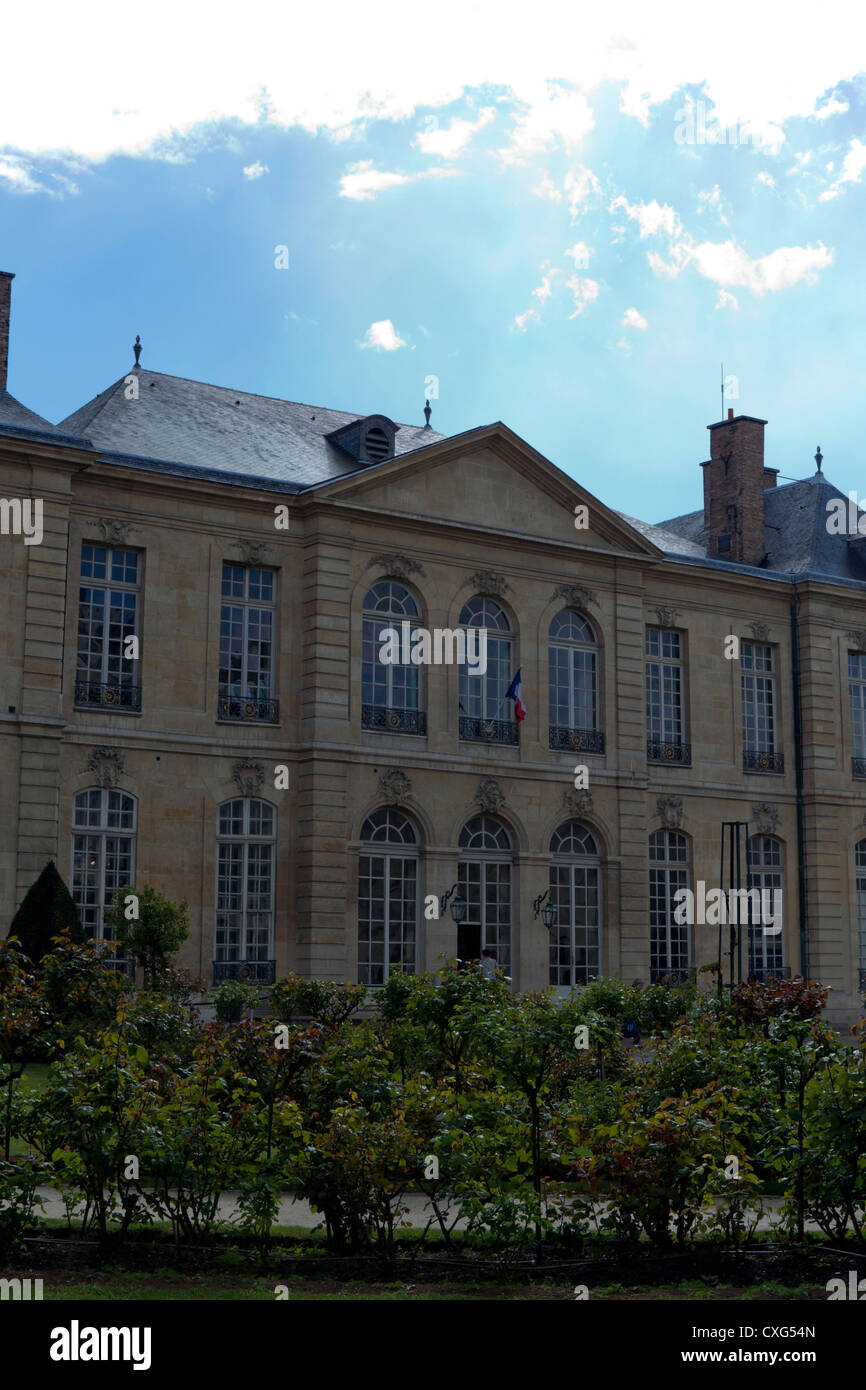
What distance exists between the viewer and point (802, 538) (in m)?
35.5

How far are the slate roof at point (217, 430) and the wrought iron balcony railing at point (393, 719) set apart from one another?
4.19 m

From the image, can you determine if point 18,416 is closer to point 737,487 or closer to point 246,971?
point 246,971

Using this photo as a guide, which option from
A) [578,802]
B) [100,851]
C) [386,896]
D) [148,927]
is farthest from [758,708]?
[148,927]

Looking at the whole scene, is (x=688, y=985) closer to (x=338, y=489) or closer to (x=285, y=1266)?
(x=338, y=489)

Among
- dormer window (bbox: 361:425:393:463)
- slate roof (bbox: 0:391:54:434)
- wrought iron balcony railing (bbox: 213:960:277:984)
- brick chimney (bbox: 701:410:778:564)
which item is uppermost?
brick chimney (bbox: 701:410:778:564)

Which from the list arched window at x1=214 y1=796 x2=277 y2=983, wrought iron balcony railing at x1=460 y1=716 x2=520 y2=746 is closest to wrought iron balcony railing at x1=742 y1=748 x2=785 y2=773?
wrought iron balcony railing at x1=460 y1=716 x2=520 y2=746

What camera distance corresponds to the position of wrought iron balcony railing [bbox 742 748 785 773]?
108 ft

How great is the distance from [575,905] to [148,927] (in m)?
9.67

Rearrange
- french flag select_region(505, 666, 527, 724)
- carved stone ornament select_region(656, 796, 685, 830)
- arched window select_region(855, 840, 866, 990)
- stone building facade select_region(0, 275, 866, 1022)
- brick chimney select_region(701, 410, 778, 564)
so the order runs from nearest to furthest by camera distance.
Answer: stone building facade select_region(0, 275, 866, 1022), french flag select_region(505, 666, 527, 724), carved stone ornament select_region(656, 796, 685, 830), arched window select_region(855, 840, 866, 990), brick chimney select_region(701, 410, 778, 564)

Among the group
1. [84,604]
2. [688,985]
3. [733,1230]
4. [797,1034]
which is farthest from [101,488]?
[733,1230]

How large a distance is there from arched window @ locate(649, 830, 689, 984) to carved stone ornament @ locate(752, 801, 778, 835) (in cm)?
215

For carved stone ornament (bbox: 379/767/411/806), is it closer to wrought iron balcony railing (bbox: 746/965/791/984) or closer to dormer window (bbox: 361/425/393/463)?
dormer window (bbox: 361/425/393/463)
